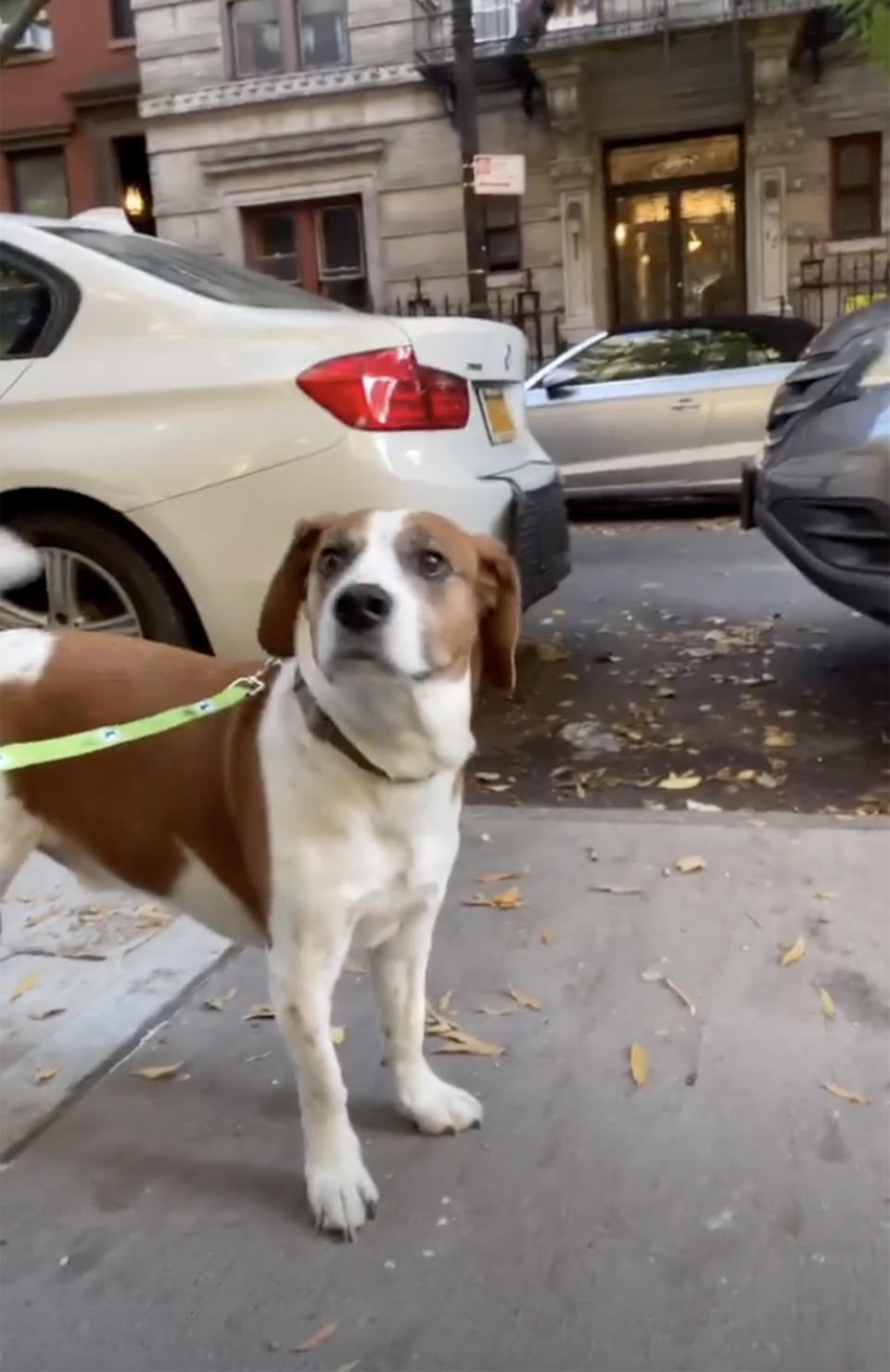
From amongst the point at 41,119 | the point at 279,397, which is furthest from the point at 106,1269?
the point at 41,119

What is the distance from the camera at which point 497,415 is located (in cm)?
516

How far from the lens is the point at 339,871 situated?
7.61 ft

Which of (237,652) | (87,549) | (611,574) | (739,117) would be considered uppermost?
(739,117)

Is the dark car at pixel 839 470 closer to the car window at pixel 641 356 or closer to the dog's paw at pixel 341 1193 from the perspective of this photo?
the dog's paw at pixel 341 1193

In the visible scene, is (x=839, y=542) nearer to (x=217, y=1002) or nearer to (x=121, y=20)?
(x=217, y=1002)

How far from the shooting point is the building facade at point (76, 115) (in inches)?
835

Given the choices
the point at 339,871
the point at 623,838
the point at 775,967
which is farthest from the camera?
the point at 623,838

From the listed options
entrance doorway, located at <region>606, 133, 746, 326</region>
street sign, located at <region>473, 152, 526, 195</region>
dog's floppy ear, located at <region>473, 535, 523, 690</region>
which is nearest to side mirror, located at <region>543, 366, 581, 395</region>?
street sign, located at <region>473, 152, 526, 195</region>

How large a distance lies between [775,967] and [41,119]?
2208cm

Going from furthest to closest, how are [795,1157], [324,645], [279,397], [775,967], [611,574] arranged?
1. [611,574]
2. [279,397]
3. [775,967]
4. [795,1157]
5. [324,645]

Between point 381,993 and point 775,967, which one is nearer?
point 381,993

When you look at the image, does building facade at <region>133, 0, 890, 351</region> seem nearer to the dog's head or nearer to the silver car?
the silver car

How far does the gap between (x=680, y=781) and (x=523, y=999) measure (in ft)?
5.63

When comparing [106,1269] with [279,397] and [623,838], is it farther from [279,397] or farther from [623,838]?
[279,397]
